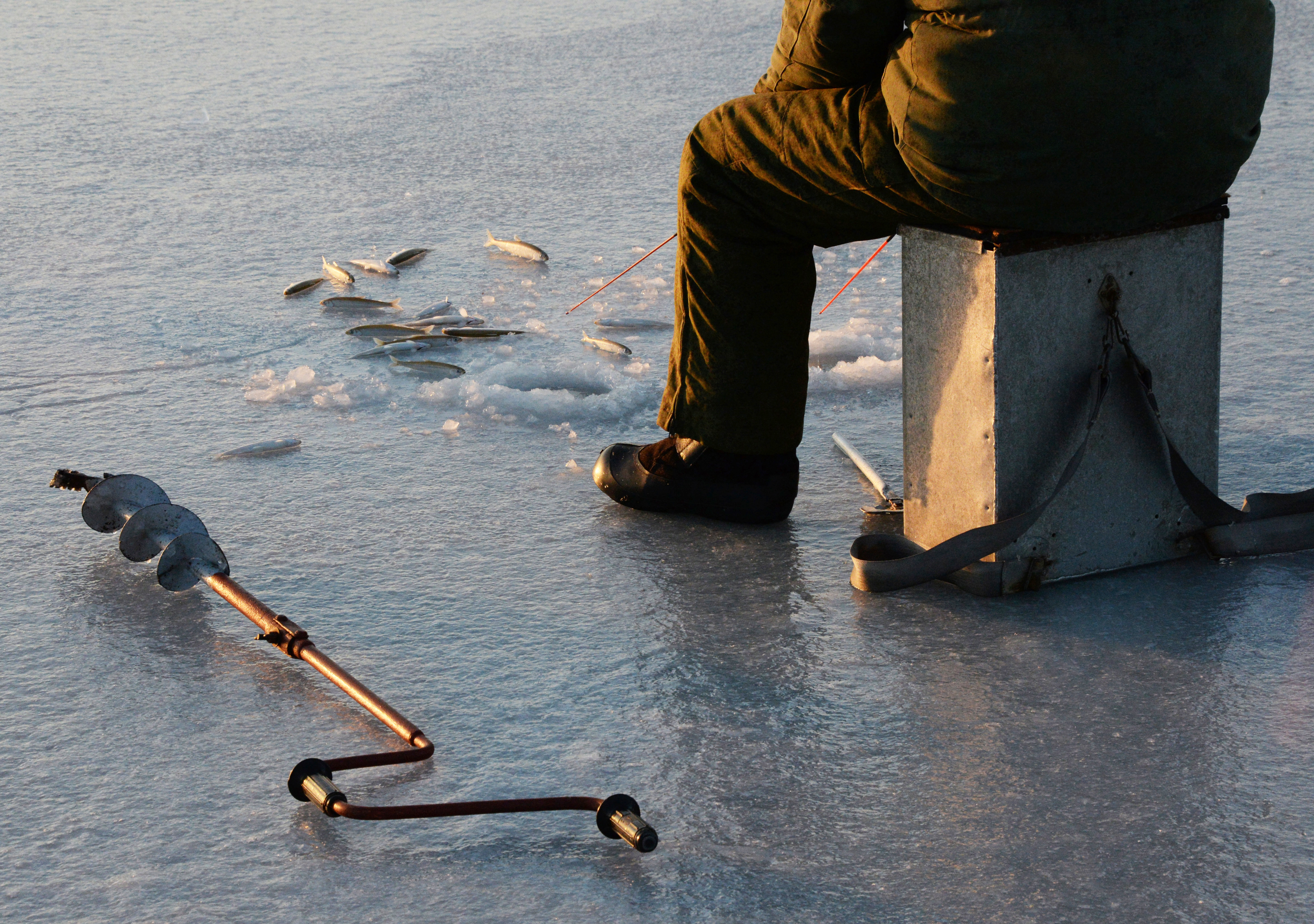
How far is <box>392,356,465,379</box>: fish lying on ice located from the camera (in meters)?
3.97

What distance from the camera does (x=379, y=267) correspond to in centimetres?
480

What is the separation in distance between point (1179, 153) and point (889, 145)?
47 centimetres

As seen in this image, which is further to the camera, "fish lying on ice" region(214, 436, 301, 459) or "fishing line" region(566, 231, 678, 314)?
"fishing line" region(566, 231, 678, 314)

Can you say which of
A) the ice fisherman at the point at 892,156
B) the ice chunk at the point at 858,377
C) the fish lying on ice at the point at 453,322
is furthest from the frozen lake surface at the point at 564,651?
the ice fisherman at the point at 892,156

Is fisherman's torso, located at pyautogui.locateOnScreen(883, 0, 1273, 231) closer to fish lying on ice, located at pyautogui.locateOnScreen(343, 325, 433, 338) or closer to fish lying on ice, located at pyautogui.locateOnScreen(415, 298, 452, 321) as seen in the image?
fish lying on ice, located at pyautogui.locateOnScreen(343, 325, 433, 338)

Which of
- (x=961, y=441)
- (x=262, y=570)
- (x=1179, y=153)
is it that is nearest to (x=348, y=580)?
(x=262, y=570)

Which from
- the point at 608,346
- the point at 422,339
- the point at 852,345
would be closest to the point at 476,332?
the point at 422,339

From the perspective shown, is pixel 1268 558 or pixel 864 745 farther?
pixel 1268 558

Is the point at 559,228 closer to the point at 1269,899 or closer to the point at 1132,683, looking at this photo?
the point at 1132,683

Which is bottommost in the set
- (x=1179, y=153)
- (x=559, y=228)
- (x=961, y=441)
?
(x=559, y=228)

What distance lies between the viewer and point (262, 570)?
289 cm

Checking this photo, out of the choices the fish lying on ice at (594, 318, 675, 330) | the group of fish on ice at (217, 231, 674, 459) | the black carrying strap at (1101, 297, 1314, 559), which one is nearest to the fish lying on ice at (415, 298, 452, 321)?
the group of fish on ice at (217, 231, 674, 459)

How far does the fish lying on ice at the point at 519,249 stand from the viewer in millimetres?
4863

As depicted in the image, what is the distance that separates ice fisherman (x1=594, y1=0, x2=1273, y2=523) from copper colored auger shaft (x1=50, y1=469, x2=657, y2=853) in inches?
34.5
